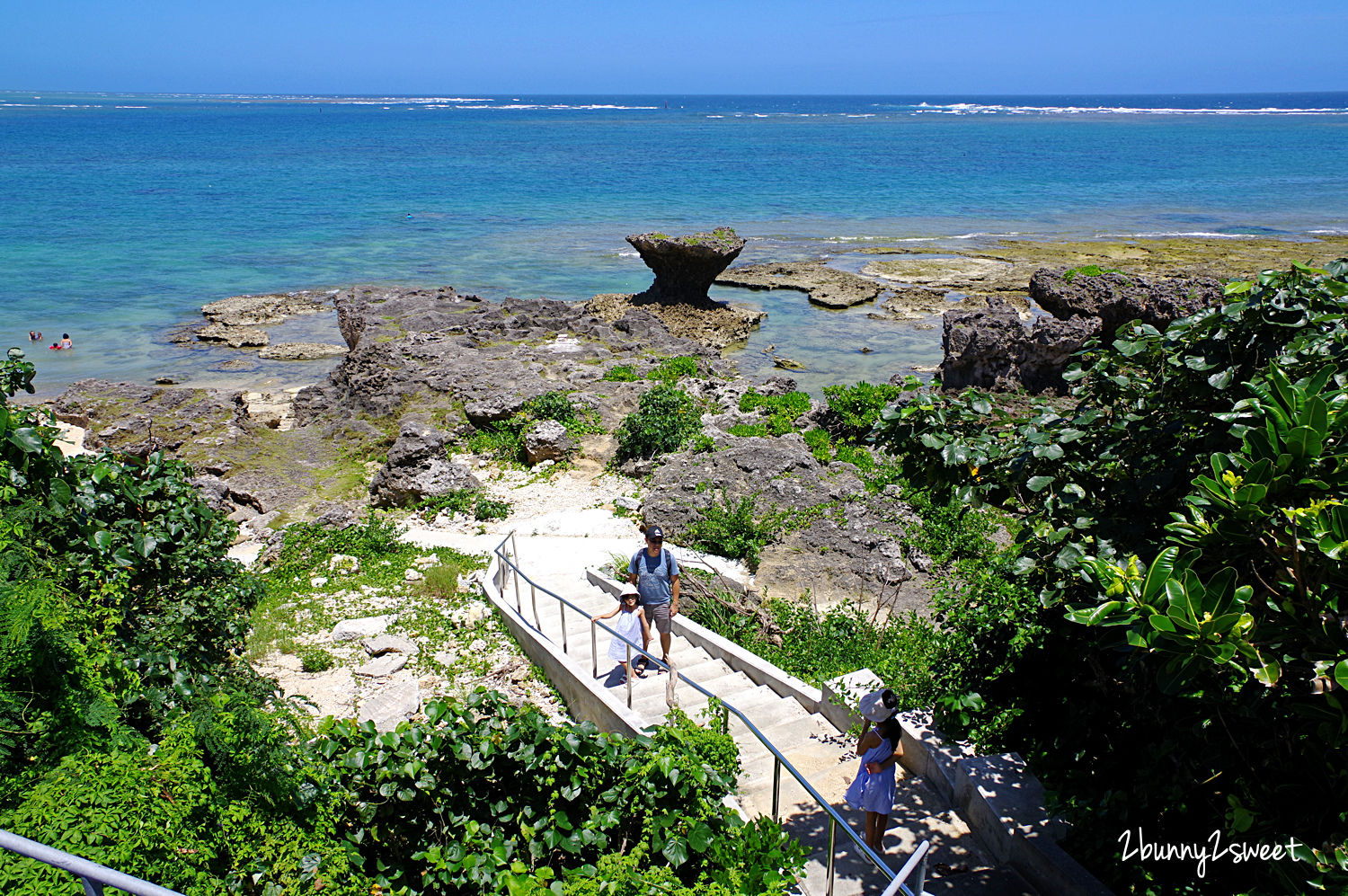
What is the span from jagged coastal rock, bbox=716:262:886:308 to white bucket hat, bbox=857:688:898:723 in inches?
1141

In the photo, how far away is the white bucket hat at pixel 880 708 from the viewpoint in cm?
665

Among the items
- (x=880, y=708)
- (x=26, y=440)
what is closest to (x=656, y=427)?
(x=880, y=708)

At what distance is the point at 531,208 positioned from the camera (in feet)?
196

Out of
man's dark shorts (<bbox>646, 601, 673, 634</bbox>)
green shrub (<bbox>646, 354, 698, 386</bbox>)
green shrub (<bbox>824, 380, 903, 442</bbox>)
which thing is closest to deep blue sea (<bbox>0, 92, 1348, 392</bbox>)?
green shrub (<bbox>646, 354, 698, 386</bbox>)

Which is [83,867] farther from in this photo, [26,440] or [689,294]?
[689,294]

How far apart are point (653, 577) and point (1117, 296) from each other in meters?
18.5

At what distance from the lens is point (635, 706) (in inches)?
344

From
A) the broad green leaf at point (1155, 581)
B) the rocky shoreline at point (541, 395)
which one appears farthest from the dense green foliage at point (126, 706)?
the rocky shoreline at point (541, 395)

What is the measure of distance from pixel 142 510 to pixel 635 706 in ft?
15.6

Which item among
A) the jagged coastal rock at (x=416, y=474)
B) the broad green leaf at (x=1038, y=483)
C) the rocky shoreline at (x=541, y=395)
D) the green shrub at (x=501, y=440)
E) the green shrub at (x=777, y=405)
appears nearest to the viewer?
the broad green leaf at (x=1038, y=483)

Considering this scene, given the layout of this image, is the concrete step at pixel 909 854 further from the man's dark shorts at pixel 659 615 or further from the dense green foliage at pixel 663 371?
the dense green foliage at pixel 663 371

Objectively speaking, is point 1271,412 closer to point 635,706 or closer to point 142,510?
point 635,706

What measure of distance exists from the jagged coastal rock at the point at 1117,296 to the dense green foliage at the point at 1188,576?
16480mm

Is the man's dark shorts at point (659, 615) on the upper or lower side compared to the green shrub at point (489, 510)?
upper
